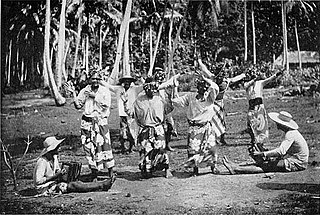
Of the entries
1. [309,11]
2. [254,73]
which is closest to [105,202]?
[254,73]

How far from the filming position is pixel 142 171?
4539mm

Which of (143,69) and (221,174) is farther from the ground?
(143,69)

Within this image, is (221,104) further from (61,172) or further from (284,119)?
(61,172)

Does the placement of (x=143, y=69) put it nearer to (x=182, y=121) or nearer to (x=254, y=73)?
(x=182, y=121)

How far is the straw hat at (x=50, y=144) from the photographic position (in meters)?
4.31

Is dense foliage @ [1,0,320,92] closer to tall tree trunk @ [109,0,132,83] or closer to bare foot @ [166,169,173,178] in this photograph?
tall tree trunk @ [109,0,132,83]

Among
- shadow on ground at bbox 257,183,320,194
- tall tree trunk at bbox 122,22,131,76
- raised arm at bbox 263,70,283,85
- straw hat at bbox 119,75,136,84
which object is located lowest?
shadow on ground at bbox 257,183,320,194

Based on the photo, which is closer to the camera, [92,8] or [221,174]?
[221,174]

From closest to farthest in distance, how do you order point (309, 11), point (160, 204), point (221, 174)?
point (160, 204)
point (221, 174)
point (309, 11)

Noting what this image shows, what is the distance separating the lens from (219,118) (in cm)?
465

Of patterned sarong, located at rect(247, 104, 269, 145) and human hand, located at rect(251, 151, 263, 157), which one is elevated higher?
patterned sarong, located at rect(247, 104, 269, 145)

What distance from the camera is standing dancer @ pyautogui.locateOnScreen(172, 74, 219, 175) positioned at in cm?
450

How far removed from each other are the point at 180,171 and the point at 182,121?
0.48 meters

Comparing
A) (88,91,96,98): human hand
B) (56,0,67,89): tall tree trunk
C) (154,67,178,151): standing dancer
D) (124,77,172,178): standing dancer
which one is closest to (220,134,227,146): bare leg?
(154,67,178,151): standing dancer
